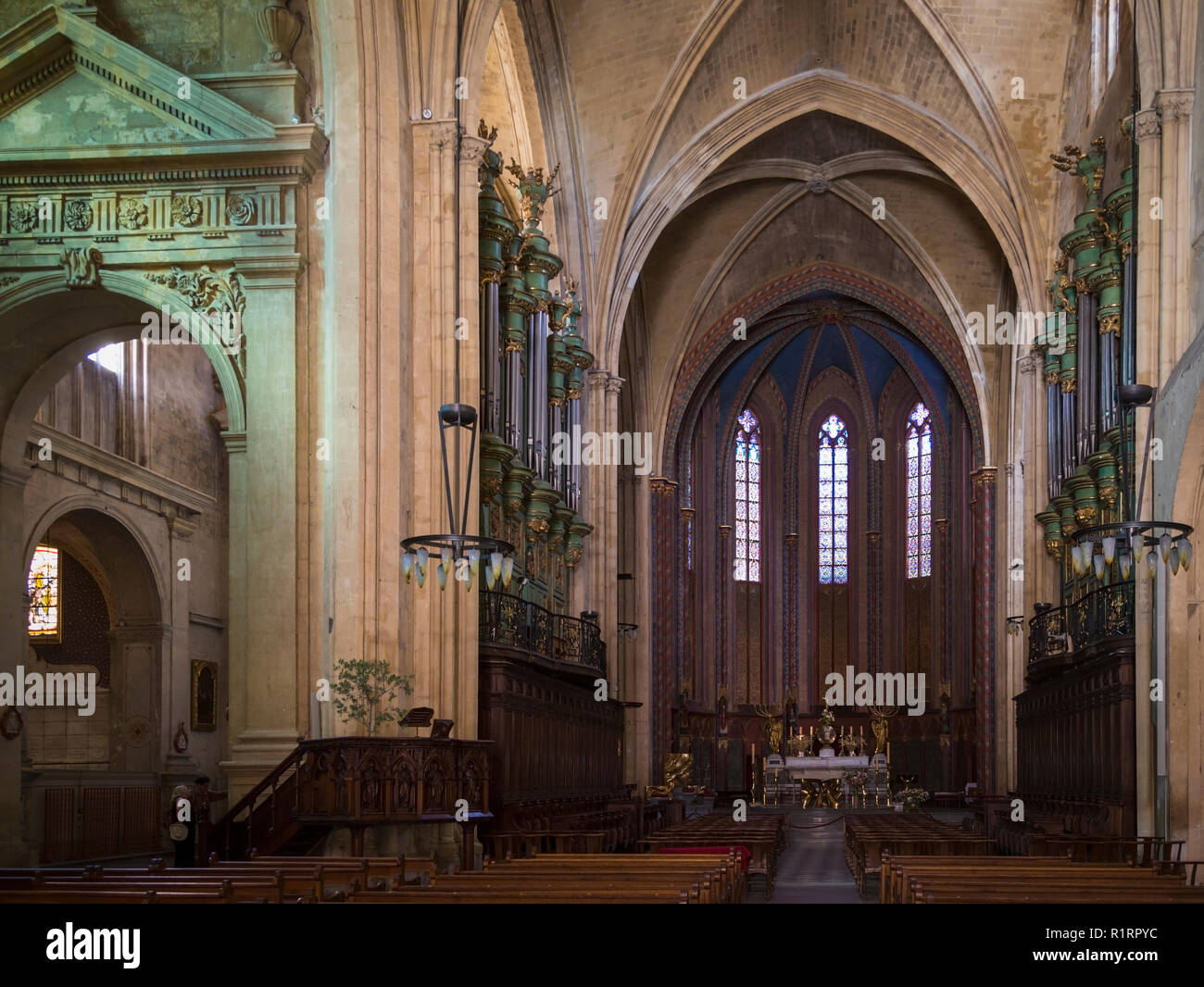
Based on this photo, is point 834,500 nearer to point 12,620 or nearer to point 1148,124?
point 1148,124

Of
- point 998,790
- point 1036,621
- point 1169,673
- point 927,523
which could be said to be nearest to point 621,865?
point 1169,673

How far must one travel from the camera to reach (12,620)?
1747 centimetres

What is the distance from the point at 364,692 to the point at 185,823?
2139 mm

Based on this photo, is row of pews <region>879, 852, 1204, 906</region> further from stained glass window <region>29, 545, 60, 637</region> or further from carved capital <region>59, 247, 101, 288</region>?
stained glass window <region>29, 545, 60, 637</region>

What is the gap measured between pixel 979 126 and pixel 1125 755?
534 inches

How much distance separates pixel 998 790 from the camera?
32500 mm

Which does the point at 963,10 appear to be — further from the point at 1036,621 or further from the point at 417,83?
the point at 417,83

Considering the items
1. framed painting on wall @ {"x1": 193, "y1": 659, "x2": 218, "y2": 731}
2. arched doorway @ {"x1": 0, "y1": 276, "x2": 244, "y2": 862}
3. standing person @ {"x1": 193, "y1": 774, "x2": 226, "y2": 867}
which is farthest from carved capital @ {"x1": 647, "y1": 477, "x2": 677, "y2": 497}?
standing person @ {"x1": 193, "y1": 774, "x2": 226, "y2": 867}

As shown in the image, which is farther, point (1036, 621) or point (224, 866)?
point (1036, 621)

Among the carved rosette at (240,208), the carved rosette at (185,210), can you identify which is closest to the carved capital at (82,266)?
the carved rosette at (185,210)

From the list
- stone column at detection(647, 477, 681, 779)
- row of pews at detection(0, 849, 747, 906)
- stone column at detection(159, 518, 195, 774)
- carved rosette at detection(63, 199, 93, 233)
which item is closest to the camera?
row of pews at detection(0, 849, 747, 906)

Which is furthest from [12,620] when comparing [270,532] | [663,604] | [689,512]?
[689,512]

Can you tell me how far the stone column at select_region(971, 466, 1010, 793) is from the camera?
113 feet

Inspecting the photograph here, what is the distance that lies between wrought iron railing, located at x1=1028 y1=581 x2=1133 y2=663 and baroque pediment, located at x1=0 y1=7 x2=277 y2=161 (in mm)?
11520
